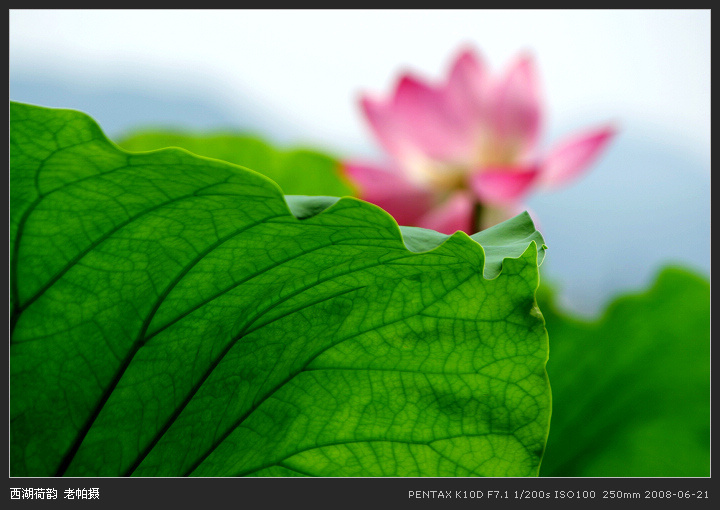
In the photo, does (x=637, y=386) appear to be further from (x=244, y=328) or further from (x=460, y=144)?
(x=244, y=328)

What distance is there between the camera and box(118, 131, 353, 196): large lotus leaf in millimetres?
848

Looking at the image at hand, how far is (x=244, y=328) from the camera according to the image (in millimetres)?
328

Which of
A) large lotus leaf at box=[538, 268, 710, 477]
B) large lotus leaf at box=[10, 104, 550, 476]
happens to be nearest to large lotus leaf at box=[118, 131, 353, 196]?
large lotus leaf at box=[538, 268, 710, 477]

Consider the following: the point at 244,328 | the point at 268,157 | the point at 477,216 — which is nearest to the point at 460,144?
the point at 477,216

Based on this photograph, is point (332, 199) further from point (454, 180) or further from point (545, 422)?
point (454, 180)

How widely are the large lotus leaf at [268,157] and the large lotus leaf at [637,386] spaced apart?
→ 0.36m

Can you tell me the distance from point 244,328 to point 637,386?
0.47 meters

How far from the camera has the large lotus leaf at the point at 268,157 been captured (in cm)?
85

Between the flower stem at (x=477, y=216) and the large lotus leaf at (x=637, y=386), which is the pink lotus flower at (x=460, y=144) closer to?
the flower stem at (x=477, y=216)

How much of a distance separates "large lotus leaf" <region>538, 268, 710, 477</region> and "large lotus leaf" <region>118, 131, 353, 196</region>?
1.19ft

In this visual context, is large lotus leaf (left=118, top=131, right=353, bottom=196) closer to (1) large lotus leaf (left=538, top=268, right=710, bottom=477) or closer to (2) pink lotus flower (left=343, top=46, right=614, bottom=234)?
(2) pink lotus flower (left=343, top=46, right=614, bottom=234)

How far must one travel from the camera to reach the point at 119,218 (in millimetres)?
290

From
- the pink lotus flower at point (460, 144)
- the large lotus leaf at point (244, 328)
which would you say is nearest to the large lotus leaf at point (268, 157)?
the pink lotus flower at point (460, 144)
